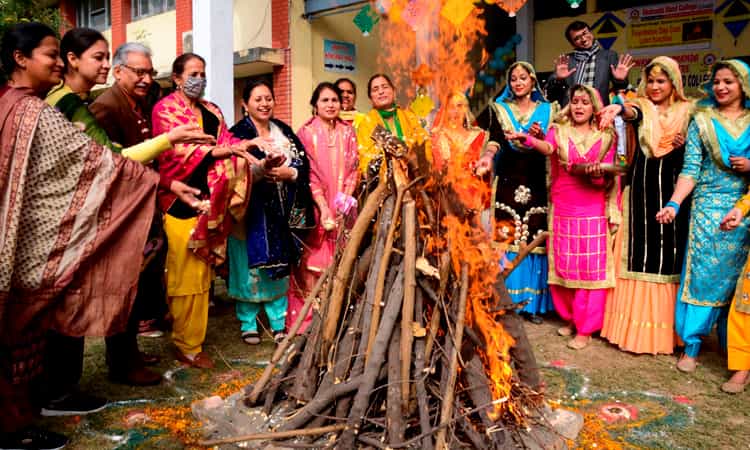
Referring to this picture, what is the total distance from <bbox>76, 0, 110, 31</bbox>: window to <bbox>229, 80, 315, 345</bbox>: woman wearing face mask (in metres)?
13.9

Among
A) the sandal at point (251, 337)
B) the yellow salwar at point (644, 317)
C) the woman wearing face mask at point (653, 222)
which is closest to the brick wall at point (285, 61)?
the sandal at point (251, 337)

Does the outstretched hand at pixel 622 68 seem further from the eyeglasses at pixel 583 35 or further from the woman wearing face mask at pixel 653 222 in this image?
the woman wearing face mask at pixel 653 222

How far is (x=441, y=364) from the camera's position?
299 cm

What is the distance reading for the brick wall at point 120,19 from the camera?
1569cm

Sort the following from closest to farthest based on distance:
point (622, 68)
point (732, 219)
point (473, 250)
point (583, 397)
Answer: point (473, 250) → point (583, 397) → point (732, 219) → point (622, 68)

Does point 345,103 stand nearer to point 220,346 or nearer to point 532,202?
point 532,202

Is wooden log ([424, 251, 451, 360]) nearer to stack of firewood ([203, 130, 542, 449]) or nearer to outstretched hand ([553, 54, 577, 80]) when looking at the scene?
stack of firewood ([203, 130, 542, 449])

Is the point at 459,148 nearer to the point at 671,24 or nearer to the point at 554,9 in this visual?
the point at 671,24

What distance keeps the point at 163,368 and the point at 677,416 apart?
139 inches

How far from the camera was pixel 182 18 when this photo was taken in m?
13.8

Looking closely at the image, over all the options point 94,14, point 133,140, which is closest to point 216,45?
point 133,140

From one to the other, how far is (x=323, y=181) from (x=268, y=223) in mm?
634

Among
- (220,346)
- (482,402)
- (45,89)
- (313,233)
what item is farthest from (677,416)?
(45,89)

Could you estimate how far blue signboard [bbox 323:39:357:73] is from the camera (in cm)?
1195
